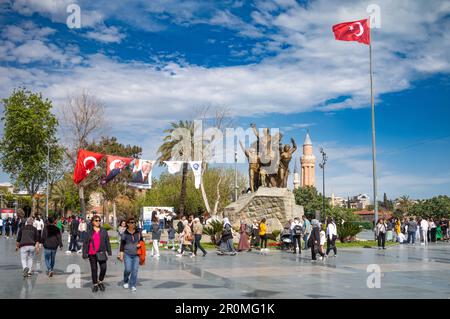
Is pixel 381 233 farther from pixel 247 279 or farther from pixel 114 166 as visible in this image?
pixel 114 166

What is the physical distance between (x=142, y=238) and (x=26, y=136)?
118 ft

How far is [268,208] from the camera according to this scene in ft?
88.8

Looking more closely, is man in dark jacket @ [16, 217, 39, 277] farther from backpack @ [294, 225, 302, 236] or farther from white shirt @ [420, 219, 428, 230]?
white shirt @ [420, 219, 428, 230]

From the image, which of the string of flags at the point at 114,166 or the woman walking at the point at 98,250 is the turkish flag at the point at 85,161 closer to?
the string of flags at the point at 114,166

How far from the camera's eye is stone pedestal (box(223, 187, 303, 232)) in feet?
87.7

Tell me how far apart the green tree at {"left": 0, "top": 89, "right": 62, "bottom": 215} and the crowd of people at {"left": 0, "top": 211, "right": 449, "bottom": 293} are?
815 cm

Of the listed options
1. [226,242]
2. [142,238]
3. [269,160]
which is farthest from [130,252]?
[269,160]

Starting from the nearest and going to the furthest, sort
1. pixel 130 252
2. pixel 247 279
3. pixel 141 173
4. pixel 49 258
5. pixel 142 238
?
pixel 130 252
pixel 142 238
pixel 247 279
pixel 49 258
pixel 141 173

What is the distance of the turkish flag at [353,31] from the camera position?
25.3 meters

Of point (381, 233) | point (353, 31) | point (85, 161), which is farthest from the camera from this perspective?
point (353, 31)

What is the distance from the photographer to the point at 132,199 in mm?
67750
